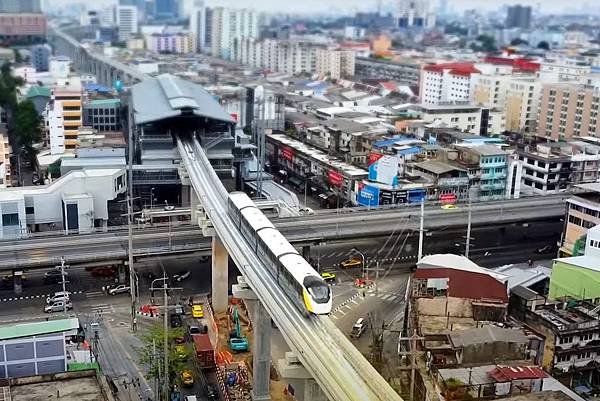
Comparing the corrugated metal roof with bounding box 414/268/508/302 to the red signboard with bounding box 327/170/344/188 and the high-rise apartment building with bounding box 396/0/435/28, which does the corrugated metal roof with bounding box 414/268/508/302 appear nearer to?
the red signboard with bounding box 327/170/344/188

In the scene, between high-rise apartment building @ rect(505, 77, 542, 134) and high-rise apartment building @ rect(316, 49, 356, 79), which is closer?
high-rise apartment building @ rect(505, 77, 542, 134)

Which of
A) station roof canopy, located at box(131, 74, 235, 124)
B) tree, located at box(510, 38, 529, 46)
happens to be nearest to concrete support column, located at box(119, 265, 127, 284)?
station roof canopy, located at box(131, 74, 235, 124)

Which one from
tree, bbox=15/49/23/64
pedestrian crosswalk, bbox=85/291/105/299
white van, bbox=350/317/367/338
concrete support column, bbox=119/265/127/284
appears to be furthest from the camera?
tree, bbox=15/49/23/64

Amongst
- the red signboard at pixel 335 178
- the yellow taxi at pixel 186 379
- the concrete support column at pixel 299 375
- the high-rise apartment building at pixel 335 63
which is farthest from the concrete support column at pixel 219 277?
the high-rise apartment building at pixel 335 63

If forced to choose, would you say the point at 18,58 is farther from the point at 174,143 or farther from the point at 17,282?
the point at 17,282

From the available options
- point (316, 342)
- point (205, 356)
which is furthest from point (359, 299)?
point (316, 342)

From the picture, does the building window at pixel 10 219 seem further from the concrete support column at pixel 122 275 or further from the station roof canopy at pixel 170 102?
the station roof canopy at pixel 170 102

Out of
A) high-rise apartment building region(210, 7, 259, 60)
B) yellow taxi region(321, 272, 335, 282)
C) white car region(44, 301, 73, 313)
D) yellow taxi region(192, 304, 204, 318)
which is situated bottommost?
yellow taxi region(192, 304, 204, 318)
